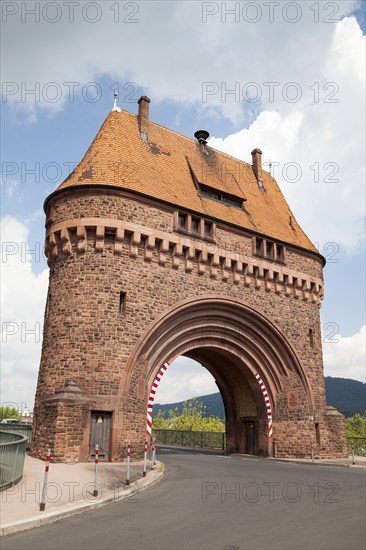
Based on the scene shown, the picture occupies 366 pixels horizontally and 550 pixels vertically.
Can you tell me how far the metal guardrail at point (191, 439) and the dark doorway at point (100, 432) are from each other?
44.9 feet

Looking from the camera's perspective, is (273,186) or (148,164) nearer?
(148,164)

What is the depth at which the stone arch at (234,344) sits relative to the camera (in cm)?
2027

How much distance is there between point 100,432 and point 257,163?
18662 millimetres

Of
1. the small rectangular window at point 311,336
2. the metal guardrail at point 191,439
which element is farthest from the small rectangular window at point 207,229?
the metal guardrail at point 191,439

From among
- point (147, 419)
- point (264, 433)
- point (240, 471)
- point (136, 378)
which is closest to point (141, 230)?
point (136, 378)

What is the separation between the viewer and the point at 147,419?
1853cm

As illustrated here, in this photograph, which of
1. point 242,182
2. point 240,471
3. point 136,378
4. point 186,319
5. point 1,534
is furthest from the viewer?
point 242,182

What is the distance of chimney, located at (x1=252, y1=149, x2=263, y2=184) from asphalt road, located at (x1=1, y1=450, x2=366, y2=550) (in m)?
20.0

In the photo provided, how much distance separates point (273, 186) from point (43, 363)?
17.9 meters

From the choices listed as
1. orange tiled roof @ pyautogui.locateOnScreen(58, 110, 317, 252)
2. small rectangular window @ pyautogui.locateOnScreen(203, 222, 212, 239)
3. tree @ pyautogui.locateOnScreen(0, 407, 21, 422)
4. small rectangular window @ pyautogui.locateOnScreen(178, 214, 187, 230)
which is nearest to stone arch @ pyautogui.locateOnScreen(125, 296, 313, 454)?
small rectangular window @ pyautogui.locateOnScreen(203, 222, 212, 239)

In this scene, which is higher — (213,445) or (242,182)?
(242,182)

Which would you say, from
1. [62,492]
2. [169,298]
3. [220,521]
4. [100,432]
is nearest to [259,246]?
[169,298]

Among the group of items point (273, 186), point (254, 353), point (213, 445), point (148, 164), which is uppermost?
point (273, 186)

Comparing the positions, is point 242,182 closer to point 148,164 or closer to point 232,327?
point 148,164
